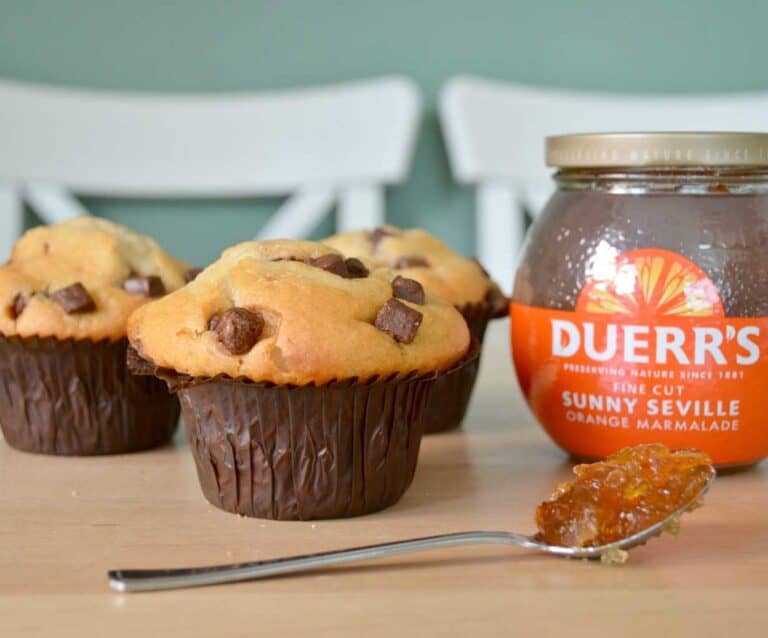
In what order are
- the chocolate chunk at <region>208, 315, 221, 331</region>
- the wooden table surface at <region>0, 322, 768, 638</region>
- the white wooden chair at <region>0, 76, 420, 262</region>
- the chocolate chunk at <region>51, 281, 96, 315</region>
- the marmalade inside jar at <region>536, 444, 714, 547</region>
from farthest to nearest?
A: the white wooden chair at <region>0, 76, 420, 262</region>, the chocolate chunk at <region>51, 281, 96, 315</region>, the chocolate chunk at <region>208, 315, 221, 331</region>, the marmalade inside jar at <region>536, 444, 714, 547</region>, the wooden table surface at <region>0, 322, 768, 638</region>

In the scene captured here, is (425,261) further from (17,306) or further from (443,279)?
(17,306)

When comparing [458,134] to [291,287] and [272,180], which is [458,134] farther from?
[291,287]

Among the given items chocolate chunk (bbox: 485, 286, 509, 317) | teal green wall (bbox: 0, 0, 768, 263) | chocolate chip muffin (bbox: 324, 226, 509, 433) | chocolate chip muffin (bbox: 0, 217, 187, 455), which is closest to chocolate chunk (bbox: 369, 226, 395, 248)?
chocolate chip muffin (bbox: 324, 226, 509, 433)

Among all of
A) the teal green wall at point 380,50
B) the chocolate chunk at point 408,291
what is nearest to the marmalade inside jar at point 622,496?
the chocolate chunk at point 408,291

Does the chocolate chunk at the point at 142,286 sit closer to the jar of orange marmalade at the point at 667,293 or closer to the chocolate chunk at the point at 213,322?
the chocolate chunk at the point at 213,322

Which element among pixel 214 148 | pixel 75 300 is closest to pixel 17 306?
pixel 75 300

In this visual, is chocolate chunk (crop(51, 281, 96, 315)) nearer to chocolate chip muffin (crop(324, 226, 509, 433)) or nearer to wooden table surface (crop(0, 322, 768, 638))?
wooden table surface (crop(0, 322, 768, 638))

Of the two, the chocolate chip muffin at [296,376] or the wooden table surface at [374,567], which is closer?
the wooden table surface at [374,567]

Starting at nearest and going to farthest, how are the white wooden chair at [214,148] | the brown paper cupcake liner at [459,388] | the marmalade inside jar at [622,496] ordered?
the marmalade inside jar at [622,496] → the brown paper cupcake liner at [459,388] → the white wooden chair at [214,148]
